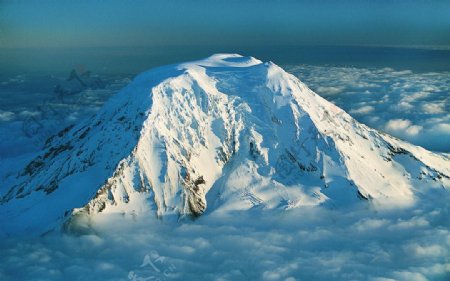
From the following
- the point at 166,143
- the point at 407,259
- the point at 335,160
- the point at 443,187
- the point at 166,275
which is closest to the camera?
the point at 166,275

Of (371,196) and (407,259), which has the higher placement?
(371,196)

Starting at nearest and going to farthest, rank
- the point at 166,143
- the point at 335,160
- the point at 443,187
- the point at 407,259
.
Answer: the point at 407,259 < the point at 166,143 < the point at 335,160 < the point at 443,187

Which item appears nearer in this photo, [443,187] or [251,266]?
[251,266]

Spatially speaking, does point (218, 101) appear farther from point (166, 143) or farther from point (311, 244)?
point (311, 244)

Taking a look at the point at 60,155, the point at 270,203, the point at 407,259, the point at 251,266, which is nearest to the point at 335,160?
the point at 270,203

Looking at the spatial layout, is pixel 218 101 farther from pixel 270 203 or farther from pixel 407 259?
pixel 407 259

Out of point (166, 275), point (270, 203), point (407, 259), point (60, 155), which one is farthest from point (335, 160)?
point (60, 155)

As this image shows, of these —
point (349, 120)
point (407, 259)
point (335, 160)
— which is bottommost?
point (407, 259)
